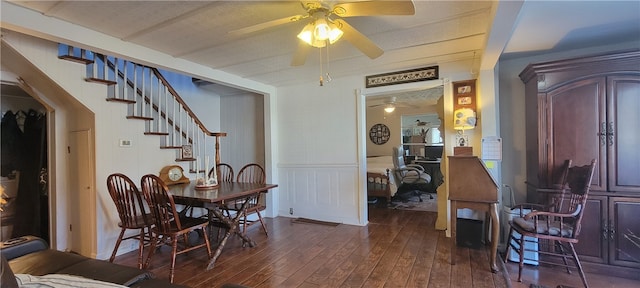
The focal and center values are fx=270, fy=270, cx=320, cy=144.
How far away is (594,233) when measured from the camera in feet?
8.13

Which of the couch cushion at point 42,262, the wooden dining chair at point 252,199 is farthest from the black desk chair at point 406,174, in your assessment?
the couch cushion at point 42,262

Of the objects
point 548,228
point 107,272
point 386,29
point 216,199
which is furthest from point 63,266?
point 548,228

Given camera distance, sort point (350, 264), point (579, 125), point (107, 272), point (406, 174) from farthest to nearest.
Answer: point (406, 174) < point (350, 264) < point (579, 125) < point (107, 272)

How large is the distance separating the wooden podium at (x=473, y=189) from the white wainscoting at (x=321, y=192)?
147 centimetres

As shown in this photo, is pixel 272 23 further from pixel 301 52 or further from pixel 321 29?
pixel 301 52

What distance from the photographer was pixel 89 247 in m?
2.91

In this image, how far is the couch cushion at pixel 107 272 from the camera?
4.82ft

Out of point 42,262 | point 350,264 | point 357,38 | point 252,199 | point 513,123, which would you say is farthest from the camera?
point 252,199

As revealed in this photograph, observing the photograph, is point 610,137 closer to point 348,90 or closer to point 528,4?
point 528,4

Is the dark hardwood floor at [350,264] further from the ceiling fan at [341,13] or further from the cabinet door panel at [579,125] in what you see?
the ceiling fan at [341,13]

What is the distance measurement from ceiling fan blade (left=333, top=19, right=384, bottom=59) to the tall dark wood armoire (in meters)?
1.73

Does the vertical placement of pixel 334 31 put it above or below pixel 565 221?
above

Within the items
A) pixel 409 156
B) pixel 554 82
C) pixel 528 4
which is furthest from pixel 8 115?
pixel 409 156

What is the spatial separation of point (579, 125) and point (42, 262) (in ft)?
14.2
